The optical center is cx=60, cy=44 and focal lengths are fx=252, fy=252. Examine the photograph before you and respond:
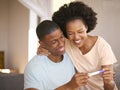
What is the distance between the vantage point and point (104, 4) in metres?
3.15

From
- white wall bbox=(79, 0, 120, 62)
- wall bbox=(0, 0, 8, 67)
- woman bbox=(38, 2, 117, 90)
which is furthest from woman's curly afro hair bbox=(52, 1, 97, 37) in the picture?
wall bbox=(0, 0, 8, 67)

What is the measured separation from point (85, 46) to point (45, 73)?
0.30 meters

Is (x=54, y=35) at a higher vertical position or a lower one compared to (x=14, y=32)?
lower

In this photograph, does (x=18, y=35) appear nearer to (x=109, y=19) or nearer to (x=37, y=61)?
(x=109, y=19)

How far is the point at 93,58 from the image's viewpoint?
4.39 ft

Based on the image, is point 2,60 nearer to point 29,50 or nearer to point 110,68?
point 29,50

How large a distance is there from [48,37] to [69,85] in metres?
0.24

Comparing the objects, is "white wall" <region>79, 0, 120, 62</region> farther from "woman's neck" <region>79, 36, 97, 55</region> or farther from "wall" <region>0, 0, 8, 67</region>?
"wall" <region>0, 0, 8, 67</region>

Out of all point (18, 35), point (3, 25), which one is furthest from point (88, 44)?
point (3, 25)

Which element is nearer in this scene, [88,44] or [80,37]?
[80,37]

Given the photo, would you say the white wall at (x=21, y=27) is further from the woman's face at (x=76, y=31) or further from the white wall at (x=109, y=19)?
the woman's face at (x=76, y=31)

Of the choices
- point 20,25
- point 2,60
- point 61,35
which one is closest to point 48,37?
point 61,35

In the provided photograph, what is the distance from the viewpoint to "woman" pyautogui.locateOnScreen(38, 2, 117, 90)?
126cm

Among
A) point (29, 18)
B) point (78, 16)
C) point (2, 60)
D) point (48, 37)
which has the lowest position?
point (2, 60)
